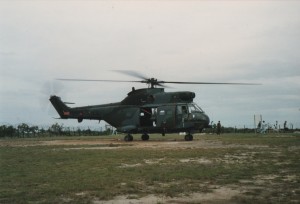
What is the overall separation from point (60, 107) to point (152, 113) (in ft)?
32.7

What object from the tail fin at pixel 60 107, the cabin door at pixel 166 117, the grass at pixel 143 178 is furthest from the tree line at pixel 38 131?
the grass at pixel 143 178

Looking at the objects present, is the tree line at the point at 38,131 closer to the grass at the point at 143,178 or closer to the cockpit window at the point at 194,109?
the cockpit window at the point at 194,109

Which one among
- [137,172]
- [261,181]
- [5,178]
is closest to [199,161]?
[137,172]

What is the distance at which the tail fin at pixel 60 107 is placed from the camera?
3556 centimetres

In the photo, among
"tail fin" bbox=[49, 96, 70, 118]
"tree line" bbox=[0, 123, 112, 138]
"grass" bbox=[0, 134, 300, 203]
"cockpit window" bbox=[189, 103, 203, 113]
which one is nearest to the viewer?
"grass" bbox=[0, 134, 300, 203]

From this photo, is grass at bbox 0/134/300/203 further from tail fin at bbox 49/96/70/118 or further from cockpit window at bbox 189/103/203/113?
tail fin at bbox 49/96/70/118

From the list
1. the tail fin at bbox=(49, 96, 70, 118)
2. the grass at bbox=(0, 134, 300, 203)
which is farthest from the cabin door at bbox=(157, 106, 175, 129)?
the grass at bbox=(0, 134, 300, 203)

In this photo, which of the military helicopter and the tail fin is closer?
the military helicopter

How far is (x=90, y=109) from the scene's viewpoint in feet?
111

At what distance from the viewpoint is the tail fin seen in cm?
3556

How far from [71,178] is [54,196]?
7.60 feet

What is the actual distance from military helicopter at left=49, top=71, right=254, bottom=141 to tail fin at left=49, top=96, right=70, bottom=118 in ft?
4.09

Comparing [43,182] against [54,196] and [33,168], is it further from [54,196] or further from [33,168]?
[33,168]

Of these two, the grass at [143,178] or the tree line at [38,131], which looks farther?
the tree line at [38,131]
